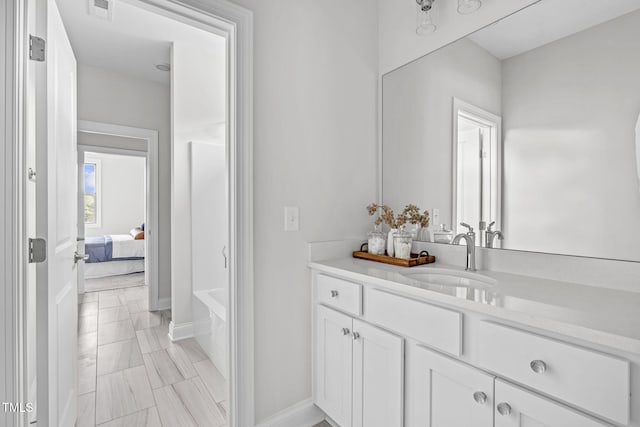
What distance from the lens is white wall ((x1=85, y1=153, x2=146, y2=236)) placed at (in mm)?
7566

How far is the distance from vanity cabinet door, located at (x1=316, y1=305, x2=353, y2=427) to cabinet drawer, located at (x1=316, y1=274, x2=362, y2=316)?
5 centimetres

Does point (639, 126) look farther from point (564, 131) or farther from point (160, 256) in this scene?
point (160, 256)

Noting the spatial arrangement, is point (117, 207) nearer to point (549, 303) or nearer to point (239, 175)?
point (239, 175)

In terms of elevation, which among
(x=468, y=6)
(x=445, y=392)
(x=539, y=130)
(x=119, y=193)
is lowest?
(x=445, y=392)

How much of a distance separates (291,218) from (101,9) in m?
2.34

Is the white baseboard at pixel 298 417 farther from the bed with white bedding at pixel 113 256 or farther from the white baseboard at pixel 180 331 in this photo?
the bed with white bedding at pixel 113 256

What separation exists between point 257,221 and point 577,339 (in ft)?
4.24

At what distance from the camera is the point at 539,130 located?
4.48 feet

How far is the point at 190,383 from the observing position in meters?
2.17

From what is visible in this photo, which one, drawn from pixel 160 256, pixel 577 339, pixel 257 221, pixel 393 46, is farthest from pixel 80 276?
pixel 577 339

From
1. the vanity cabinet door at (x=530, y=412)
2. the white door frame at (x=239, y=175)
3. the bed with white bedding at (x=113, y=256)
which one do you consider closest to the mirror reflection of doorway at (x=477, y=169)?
the vanity cabinet door at (x=530, y=412)

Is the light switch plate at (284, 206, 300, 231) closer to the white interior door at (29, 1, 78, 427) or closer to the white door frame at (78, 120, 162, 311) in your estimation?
the white interior door at (29, 1, 78, 427)

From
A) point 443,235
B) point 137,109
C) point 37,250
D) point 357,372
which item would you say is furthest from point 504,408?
point 137,109

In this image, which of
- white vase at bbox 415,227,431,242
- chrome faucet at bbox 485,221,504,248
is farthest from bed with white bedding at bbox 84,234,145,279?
chrome faucet at bbox 485,221,504,248
